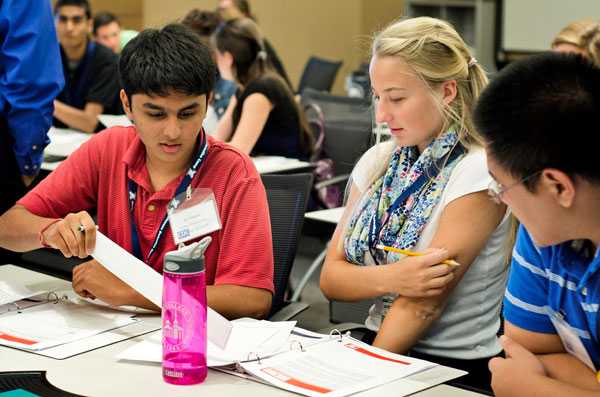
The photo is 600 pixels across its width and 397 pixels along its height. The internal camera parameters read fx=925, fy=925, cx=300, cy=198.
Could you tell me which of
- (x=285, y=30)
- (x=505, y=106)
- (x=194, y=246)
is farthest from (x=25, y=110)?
(x=285, y=30)

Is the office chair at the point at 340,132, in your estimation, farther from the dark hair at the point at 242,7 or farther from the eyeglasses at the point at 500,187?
the eyeglasses at the point at 500,187

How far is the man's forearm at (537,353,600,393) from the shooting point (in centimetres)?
161

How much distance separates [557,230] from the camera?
1.49 m

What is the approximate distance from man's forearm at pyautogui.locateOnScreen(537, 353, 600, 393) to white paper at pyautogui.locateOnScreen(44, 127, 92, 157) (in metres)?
2.92

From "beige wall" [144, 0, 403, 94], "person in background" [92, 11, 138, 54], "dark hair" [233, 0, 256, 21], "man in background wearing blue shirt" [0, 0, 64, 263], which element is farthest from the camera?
"beige wall" [144, 0, 403, 94]

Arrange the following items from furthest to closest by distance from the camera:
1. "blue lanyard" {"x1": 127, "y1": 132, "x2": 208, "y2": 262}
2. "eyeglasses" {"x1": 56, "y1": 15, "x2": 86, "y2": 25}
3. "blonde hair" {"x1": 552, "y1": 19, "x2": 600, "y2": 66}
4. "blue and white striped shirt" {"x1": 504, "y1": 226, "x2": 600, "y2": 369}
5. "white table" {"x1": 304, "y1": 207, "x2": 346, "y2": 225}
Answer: "eyeglasses" {"x1": 56, "y1": 15, "x2": 86, "y2": 25}
"blonde hair" {"x1": 552, "y1": 19, "x2": 600, "y2": 66}
"white table" {"x1": 304, "y1": 207, "x2": 346, "y2": 225}
"blue lanyard" {"x1": 127, "y1": 132, "x2": 208, "y2": 262}
"blue and white striped shirt" {"x1": 504, "y1": 226, "x2": 600, "y2": 369}

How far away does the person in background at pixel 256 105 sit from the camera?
432 centimetres

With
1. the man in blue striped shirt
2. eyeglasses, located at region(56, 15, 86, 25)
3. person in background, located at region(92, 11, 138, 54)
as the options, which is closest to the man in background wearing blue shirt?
the man in blue striped shirt

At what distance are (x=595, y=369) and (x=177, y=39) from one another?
1.20 m

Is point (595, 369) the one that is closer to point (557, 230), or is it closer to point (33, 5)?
point (557, 230)

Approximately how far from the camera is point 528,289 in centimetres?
171

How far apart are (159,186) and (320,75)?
566 cm

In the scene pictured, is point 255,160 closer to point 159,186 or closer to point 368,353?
point 159,186

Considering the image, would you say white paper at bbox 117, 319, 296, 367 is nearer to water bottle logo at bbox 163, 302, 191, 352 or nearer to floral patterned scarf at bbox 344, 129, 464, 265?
water bottle logo at bbox 163, 302, 191, 352
